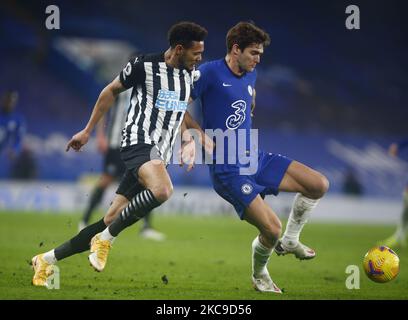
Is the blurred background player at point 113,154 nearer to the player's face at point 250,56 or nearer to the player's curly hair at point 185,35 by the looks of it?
the player's face at point 250,56

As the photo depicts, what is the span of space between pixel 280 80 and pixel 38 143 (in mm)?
6821

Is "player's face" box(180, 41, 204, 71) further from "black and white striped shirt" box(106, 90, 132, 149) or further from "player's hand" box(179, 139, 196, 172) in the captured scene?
"black and white striped shirt" box(106, 90, 132, 149)

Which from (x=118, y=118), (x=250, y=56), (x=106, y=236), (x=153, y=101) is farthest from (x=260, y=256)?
(x=118, y=118)

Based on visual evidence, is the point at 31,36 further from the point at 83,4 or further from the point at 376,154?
the point at 376,154

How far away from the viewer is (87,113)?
18750 millimetres

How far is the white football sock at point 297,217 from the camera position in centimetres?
631

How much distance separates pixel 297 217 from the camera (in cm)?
636

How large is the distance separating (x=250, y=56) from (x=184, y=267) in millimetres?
→ 2565

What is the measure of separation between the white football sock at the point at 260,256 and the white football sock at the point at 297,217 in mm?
335

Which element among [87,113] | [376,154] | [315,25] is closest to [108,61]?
[87,113]

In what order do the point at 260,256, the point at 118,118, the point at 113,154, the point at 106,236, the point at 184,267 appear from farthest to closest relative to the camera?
the point at 113,154 → the point at 118,118 → the point at 184,267 → the point at 260,256 → the point at 106,236

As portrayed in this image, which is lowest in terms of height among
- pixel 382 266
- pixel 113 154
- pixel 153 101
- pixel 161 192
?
pixel 382 266

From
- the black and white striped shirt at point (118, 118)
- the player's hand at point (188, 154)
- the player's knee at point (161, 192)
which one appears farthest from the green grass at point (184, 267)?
the black and white striped shirt at point (118, 118)

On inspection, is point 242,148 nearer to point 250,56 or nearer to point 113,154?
point 250,56
